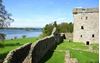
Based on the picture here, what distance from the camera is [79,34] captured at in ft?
166

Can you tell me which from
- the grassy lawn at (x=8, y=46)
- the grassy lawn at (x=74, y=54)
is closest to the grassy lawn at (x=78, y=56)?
the grassy lawn at (x=74, y=54)

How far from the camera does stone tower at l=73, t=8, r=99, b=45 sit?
1937 inches

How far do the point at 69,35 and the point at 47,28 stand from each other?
50.8 ft

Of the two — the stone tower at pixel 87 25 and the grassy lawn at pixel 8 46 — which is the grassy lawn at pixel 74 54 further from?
the stone tower at pixel 87 25

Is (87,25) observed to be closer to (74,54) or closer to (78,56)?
(74,54)

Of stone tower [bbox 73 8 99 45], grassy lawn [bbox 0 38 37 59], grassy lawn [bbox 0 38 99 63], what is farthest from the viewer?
stone tower [bbox 73 8 99 45]

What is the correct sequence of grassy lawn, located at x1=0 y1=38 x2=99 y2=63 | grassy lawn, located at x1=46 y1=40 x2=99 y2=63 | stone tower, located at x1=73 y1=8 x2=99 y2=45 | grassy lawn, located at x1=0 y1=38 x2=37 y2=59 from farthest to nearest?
stone tower, located at x1=73 y1=8 x2=99 y2=45 → grassy lawn, located at x1=0 y1=38 x2=37 y2=59 → grassy lawn, located at x1=0 y1=38 x2=99 y2=63 → grassy lawn, located at x1=46 y1=40 x2=99 y2=63

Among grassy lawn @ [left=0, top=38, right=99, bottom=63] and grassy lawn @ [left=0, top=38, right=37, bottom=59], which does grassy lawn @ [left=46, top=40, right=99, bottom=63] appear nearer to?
grassy lawn @ [left=0, top=38, right=99, bottom=63]

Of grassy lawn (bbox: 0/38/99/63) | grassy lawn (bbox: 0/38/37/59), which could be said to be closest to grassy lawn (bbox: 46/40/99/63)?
grassy lawn (bbox: 0/38/99/63)

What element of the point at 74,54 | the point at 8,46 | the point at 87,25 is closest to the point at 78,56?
the point at 74,54

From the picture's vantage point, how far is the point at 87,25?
1959 inches

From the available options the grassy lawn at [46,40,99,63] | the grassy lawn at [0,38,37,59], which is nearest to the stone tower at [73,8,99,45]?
the grassy lawn at [0,38,37,59]

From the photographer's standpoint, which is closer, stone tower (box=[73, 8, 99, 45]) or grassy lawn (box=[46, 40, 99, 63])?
grassy lawn (box=[46, 40, 99, 63])

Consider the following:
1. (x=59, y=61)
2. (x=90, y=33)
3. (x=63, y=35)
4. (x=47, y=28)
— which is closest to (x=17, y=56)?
(x=59, y=61)
